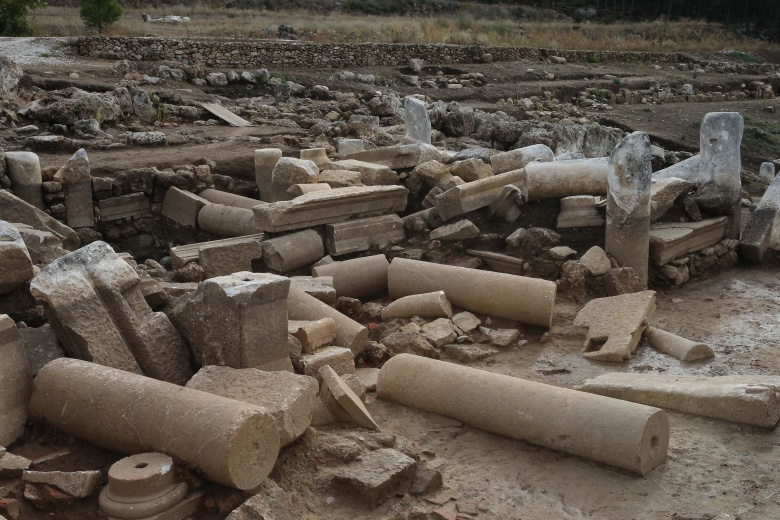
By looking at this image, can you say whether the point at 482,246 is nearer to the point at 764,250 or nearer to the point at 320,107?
the point at 764,250

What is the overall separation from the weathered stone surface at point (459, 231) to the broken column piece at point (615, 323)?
181cm

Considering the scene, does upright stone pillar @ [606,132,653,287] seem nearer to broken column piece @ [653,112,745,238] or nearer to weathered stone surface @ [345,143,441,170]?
broken column piece @ [653,112,745,238]

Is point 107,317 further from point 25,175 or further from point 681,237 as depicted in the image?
point 681,237

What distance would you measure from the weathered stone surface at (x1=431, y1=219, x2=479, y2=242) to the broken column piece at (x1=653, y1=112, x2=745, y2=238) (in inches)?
113

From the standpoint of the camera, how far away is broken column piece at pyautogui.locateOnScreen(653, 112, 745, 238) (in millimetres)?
9680

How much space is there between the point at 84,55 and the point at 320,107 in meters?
7.00

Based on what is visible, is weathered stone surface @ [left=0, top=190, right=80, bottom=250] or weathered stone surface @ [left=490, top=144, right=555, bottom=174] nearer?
weathered stone surface @ [left=0, top=190, right=80, bottom=250]

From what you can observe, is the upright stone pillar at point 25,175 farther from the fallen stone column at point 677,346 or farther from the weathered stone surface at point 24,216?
the fallen stone column at point 677,346

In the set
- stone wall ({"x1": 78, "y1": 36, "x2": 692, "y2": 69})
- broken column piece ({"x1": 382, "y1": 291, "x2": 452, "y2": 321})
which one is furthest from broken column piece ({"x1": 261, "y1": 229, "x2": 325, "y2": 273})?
stone wall ({"x1": 78, "y1": 36, "x2": 692, "y2": 69})

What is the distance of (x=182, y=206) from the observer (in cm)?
1122

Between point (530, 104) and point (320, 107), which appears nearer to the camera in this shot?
point (320, 107)

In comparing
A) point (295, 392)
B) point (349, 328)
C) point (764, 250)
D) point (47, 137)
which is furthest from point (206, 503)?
point (47, 137)

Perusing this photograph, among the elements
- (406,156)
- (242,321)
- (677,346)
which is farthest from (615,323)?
(406,156)

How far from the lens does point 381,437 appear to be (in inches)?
211
